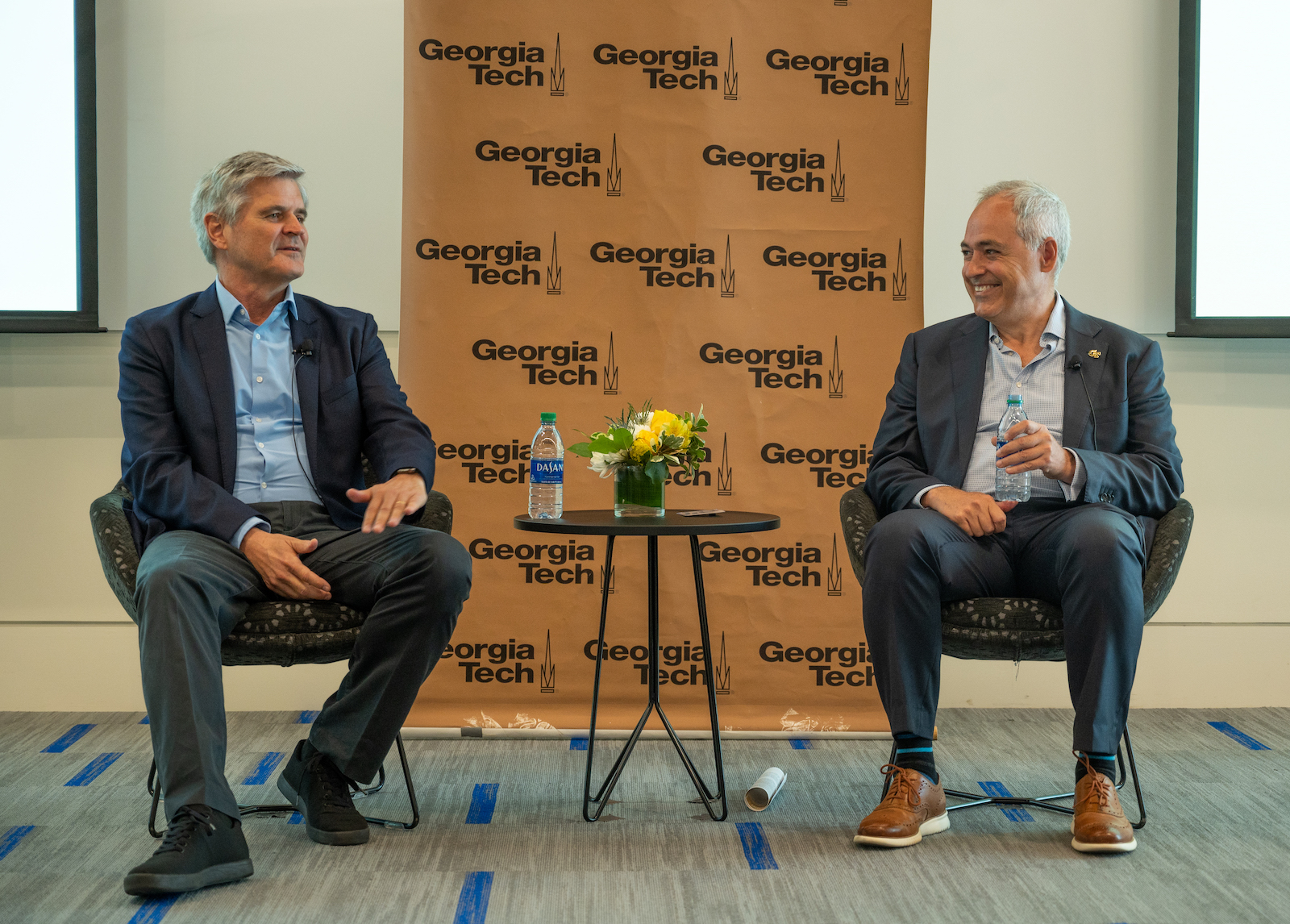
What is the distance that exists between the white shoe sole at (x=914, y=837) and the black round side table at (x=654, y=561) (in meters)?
0.35

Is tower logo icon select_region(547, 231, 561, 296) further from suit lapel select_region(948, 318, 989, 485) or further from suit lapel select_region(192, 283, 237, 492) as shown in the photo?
suit lapel select_region(948, 318, 989, 485)

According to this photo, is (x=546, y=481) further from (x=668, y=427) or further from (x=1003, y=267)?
(x=1003, y=267)

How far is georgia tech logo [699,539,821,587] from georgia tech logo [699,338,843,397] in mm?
493

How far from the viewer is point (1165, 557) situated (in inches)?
92.5

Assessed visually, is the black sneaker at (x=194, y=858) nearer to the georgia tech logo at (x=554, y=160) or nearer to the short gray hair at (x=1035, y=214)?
the georgia tech logo at (x=554, y=160)

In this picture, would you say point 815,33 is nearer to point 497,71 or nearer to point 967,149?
point 967,149

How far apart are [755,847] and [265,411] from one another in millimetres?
1466

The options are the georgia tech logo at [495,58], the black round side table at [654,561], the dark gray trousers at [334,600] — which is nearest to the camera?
the dark gray trousers at [334,600]

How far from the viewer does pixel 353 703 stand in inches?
88.5

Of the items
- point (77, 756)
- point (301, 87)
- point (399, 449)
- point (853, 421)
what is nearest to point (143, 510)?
point (399, 449)

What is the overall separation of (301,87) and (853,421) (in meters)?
2.02

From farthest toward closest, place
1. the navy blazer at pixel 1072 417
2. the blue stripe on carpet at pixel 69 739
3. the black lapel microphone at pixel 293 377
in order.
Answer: the blue stripe on carpet at pixel 69 739 → the black lapel microphone at pixel 293 377 → the navy blazer at pixel 1072 417

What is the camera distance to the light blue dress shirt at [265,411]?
2.52m

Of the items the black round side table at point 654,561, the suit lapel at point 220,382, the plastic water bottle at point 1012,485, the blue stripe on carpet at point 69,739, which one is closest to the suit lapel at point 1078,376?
the plastic water bottle at point 1012,485
